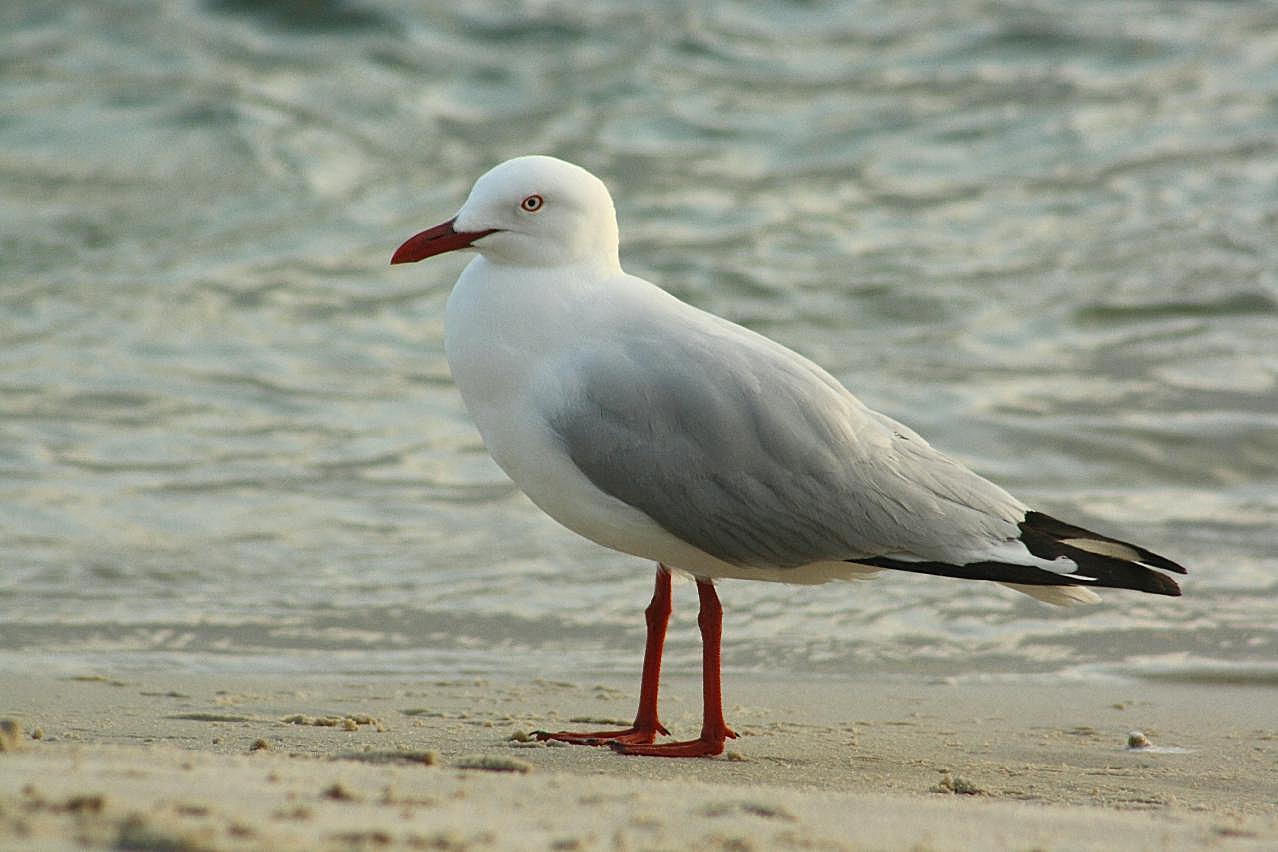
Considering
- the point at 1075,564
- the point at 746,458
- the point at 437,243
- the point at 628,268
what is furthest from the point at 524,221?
the point at 628,268

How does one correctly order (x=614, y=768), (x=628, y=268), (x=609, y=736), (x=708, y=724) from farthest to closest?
(x=628, y=268)
(x=609, y=736)
(x=708, y=724)
(x=614, y=768)

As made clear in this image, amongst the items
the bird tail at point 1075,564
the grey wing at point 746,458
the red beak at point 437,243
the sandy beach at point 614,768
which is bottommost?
the sandy beach at point 614,768

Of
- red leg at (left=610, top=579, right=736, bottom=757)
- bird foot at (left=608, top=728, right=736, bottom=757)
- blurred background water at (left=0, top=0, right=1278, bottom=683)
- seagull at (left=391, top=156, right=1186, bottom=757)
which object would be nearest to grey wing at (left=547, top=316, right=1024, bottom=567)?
seagull at (left=391, top=156, right=1186, bottom=757)

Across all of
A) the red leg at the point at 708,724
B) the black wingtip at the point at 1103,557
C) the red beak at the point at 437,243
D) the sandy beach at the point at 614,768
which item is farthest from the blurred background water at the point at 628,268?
the red beak at the point at 437,243

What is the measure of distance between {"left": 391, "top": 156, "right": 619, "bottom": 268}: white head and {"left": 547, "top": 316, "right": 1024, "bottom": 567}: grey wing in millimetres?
366

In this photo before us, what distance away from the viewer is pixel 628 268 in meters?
11.7

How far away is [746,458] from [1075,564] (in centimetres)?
85

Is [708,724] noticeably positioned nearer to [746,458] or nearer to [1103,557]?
[746,458]

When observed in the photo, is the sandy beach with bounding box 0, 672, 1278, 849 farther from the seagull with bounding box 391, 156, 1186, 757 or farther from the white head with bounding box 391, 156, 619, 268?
the white head with bounding box 391, 156, 619, 268

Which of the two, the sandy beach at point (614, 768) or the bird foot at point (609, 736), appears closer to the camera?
the sandy beach at point (614, 768)

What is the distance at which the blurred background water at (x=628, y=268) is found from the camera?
6344mm

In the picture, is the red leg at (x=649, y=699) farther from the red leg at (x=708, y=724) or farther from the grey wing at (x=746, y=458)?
the grey wing at (x=746, y=458)

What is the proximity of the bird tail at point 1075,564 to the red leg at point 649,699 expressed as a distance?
24.2 inches

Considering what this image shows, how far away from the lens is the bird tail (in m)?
4.28
